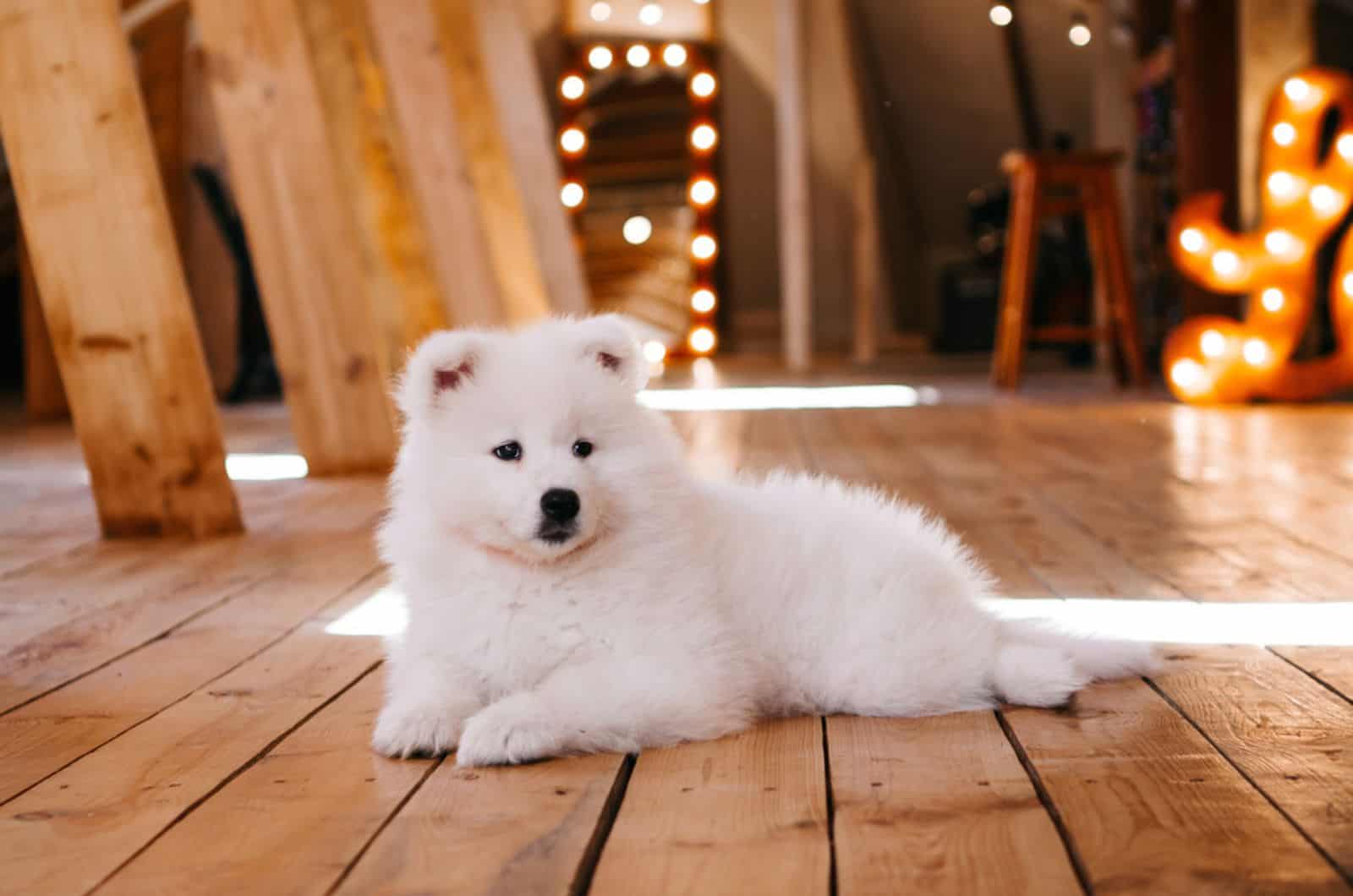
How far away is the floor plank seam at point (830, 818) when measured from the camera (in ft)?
3.55

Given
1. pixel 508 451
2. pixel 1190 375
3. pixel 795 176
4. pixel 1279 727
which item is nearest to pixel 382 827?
pixel 508 451

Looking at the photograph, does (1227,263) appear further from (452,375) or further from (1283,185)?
(452,375)

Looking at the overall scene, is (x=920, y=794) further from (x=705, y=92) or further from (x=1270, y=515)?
(x=705, y=92)

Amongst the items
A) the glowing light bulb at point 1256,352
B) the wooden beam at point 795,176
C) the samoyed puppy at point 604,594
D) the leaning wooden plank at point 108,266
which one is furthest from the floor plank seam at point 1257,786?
the wooden beam at point 795,176

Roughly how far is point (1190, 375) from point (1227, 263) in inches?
17.7

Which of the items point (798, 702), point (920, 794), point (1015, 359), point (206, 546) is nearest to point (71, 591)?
point (206, 546)

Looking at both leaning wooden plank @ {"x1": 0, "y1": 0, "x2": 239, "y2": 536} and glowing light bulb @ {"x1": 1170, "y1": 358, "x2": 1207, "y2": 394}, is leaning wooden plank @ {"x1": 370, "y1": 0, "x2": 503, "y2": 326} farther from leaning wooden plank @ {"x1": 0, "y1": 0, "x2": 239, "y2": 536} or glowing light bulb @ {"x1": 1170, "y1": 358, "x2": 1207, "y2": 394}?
glowing light bulb @ {"x1": 1170, "y1": 358, "x2": 1207, "y2": 394}

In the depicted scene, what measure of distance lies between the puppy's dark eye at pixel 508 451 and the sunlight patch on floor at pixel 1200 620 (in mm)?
704

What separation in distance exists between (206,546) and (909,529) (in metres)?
1.69

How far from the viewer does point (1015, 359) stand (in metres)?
6.39

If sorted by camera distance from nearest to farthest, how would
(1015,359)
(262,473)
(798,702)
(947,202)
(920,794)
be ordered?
(920,794), (798,702), (262,473), (1015,359), (947,202)

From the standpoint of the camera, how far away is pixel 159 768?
145 cm

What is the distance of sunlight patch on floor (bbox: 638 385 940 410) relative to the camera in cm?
574

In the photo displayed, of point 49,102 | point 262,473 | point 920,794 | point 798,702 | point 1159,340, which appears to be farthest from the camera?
point 1159,340
